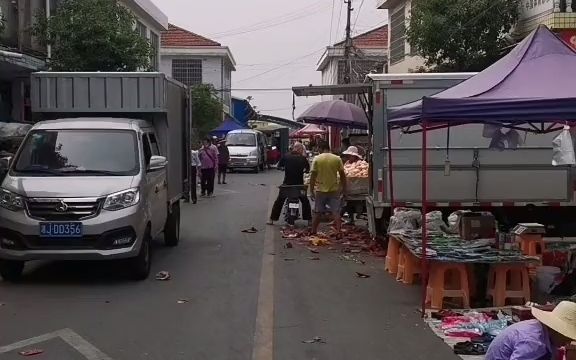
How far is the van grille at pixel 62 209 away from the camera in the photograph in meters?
9.41

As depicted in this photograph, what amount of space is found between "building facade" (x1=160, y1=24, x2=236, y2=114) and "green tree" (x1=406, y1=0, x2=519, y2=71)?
36874mm

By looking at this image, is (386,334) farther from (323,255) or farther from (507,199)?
(507,199)

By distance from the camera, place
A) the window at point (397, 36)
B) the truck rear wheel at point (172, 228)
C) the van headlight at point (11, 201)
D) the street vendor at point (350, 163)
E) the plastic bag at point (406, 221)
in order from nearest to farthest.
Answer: the van headlight at point (11, 201) → the plastic bag at point (406, 221) → the truck rear wheel at point (172, 228) → the street vendor at point (350, 163) → the window at point (397, 36)

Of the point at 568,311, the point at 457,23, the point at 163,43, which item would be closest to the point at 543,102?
the point at 568,311

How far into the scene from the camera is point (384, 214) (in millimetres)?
12953

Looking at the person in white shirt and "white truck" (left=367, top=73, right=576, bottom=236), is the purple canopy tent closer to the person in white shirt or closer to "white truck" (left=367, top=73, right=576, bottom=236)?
"white truck" (left=367, top=73, right=576, bottom=236)

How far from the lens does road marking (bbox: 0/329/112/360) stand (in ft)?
22.1

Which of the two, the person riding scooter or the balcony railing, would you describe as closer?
the person riding scooter

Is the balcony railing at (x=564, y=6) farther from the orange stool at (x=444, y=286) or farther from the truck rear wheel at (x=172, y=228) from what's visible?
the orange stool at (x=444, y=286)

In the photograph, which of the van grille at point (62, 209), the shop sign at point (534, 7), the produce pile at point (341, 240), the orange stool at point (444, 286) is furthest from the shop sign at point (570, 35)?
the van grille at point (62, 209)

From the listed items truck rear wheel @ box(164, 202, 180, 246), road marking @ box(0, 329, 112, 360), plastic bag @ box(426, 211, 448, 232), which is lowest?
road marking @ box(0, 329, 112, 360)

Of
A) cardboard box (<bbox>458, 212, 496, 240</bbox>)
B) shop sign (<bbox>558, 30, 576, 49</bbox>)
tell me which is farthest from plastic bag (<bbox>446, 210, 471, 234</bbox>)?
shop sign (<bbox>558, 30, 576, 49</bbox>)

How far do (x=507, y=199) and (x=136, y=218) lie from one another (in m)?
6.23

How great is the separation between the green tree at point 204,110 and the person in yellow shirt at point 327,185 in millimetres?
31199
